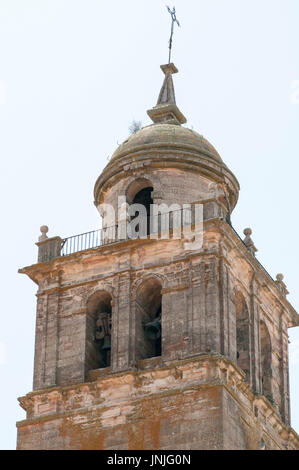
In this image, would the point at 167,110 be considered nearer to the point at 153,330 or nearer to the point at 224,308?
the point at 153,330

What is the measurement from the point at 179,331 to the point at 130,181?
5.68 meters

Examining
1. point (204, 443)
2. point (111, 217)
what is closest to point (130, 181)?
point (111, 217)

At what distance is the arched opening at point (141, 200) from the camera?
54938mm

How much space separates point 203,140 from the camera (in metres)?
56.9

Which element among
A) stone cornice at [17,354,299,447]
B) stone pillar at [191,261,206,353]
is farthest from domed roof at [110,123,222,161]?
stone cornice at [17,354,299,447]

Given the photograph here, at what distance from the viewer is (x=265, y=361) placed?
5466 centimetres

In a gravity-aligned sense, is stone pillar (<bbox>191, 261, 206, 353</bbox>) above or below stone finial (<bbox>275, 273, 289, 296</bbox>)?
below

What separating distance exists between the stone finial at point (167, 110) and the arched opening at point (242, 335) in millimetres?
7030

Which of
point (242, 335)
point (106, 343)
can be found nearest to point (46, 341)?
point (106, 343)

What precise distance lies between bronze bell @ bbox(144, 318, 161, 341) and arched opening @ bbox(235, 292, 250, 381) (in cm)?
214

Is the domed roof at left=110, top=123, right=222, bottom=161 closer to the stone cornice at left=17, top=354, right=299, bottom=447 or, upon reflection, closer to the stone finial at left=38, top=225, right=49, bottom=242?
the stone finial at left=38, top=225, right=49, bottom=242

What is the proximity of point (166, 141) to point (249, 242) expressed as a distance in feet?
12.1

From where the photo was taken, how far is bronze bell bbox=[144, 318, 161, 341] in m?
53.1
